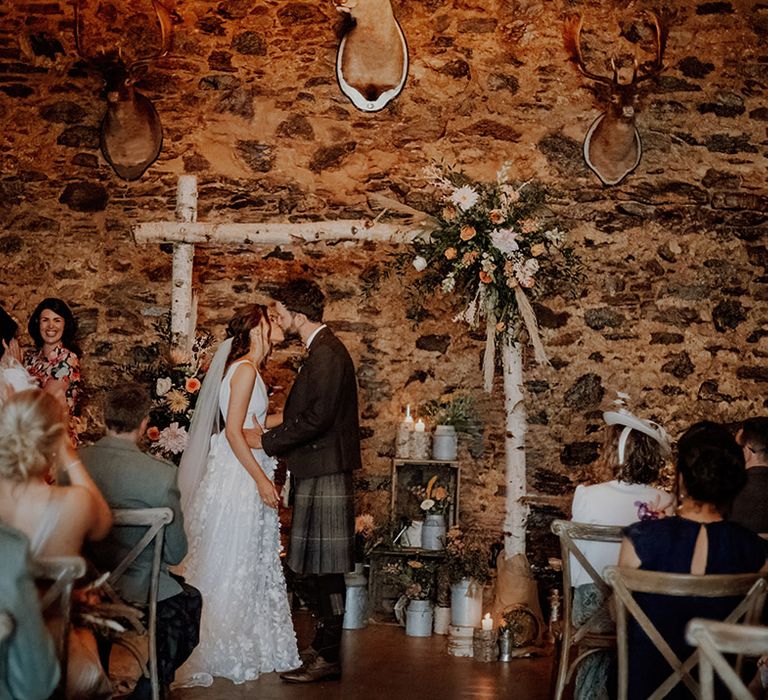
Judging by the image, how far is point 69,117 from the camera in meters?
7.47

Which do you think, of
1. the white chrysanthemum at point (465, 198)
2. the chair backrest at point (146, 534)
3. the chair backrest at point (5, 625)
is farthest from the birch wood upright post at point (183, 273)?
the chair backrest at point (5, 625)

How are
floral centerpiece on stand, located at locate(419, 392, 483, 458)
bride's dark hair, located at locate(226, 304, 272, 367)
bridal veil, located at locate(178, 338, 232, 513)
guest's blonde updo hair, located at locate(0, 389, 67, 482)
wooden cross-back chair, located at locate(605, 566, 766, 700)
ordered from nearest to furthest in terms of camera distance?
1. guest's blonde updo hair, located at locate(0, 389, 67, 482)
2. wooden cross-back chair, located at locate(605, 566, 766, 700)
3. bridal veil, located at locate(178, 338, 232, 513)
4. bride's dark hair, located at locate(226, 304, 272, 367)
5. floral centerpiece on stand, located at locate(419, 392, 483, 458)

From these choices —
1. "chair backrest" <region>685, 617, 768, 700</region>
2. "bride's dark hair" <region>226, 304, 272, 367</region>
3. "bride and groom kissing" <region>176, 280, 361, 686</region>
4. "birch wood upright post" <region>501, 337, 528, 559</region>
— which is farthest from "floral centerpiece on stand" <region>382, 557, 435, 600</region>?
"chair backrest" <region>685, 617, 768, 700</region>

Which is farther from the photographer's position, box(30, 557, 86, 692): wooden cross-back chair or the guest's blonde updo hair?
the guest's blonde updo hair

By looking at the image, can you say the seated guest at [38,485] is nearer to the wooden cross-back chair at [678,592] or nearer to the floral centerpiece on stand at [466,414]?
the wooden cross-back chair at [678,592]

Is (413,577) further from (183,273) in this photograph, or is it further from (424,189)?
(424,189)

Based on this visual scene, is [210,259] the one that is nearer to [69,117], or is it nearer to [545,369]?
[69,117]

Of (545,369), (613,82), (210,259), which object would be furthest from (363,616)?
(613,82)

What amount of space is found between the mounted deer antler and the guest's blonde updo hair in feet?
16.3

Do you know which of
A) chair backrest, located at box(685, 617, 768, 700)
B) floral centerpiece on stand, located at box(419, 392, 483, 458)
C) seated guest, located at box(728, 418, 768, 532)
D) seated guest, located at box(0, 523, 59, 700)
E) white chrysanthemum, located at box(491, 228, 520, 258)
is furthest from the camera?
floral centerpiece on stand, located at box(419, 392, 483, 458)

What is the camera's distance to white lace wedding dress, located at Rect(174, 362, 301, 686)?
5133 mm

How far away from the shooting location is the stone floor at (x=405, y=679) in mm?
4809

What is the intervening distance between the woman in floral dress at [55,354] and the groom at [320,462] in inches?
82.6

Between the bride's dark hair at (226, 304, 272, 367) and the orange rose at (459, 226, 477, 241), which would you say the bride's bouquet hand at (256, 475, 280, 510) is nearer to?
the bride's dark hair at (226, 304, 272, 367)
